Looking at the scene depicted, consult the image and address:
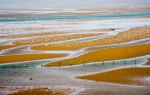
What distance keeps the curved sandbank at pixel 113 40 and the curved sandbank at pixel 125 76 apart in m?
2.44

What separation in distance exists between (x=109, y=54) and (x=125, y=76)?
5.71 feet

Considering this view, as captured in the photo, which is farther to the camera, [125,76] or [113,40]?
[113,40]

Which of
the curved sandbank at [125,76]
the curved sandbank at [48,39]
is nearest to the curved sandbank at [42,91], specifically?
the curved sandbank at [125,76]

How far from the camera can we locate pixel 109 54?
387 inches

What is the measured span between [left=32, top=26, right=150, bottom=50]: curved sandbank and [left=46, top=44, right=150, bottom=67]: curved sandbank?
0.80m

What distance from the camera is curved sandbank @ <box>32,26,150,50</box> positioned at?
10727 mm

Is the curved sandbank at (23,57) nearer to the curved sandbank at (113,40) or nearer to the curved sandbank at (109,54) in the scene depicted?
the curved sandbank at (109,54)

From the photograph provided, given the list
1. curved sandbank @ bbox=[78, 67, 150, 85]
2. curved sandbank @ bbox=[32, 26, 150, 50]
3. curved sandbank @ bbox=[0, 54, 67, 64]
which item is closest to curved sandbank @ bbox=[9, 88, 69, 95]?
curved sandbank @ bbox=[78, 67, 150, 85]

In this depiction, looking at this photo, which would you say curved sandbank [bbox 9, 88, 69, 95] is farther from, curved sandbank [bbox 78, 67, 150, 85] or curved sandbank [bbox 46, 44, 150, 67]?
curved sandbank [bbox 46, 44, 150, 67]

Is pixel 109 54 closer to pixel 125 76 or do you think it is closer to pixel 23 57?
pixel 125 76

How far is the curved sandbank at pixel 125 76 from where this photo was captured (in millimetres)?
7840

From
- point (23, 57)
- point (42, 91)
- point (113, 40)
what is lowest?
point (42, 91)

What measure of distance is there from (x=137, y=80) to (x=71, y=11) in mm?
10666

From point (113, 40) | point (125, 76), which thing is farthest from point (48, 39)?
point (125, 76)
